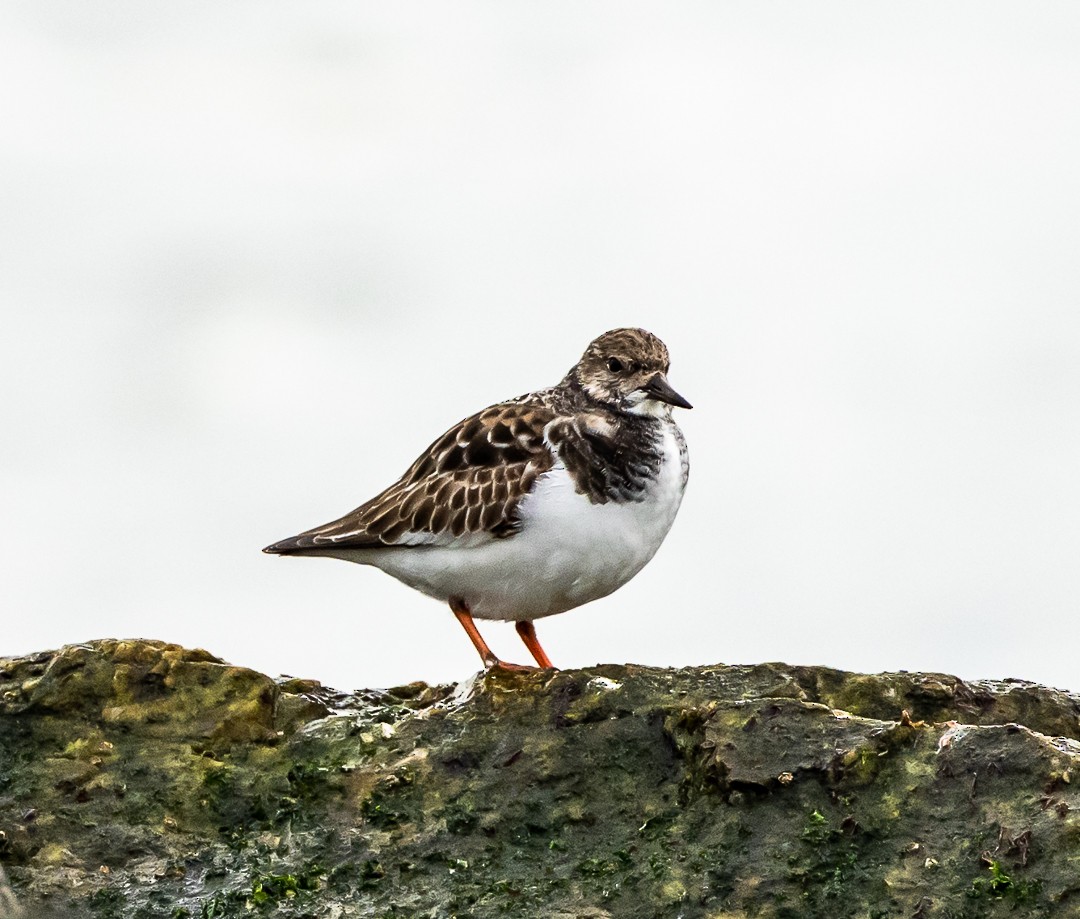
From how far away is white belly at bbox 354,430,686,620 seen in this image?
6.93 m

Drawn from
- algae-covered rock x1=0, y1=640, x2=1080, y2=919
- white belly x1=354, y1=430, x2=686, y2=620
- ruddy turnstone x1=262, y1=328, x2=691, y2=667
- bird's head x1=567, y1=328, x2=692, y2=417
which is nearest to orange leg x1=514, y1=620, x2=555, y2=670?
ruddy turnstone x1=262, y1=328, x2=691, y2=667

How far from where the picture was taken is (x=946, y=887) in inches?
178

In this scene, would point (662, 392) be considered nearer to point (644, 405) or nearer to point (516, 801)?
point (644, 405)

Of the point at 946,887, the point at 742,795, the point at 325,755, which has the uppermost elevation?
the point at 325,755

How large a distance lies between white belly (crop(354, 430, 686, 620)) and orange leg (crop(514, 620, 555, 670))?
1.24 feet

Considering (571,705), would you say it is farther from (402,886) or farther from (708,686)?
(402,886)

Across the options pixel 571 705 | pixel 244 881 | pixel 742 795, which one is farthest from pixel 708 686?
pixel 244 881

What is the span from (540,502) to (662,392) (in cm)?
91

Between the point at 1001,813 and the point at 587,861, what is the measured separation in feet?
4.22

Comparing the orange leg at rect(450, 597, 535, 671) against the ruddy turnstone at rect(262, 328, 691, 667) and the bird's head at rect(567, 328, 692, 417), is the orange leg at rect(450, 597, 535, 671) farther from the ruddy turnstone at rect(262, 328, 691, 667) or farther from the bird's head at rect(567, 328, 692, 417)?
the bird's head at rect(567, 328, 692, 417)

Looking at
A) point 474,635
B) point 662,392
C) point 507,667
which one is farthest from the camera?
point 662,392

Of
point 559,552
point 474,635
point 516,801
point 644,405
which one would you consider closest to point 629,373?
point 644,405

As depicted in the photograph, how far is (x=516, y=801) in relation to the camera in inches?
204

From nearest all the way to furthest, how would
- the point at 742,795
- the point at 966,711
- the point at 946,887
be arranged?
the point at 946,887 → the point at 742,795 → the point at 966,711
